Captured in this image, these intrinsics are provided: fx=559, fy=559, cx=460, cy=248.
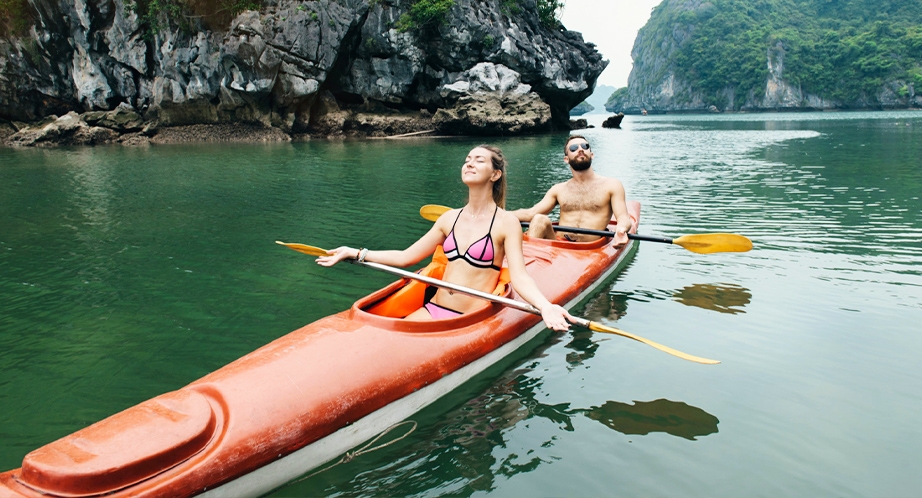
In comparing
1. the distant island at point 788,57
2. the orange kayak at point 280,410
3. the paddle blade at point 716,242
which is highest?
the distant island at point 788,57

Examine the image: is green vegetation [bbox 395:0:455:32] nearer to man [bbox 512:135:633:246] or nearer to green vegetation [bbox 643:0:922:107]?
man [bbox 512:135:633:246]

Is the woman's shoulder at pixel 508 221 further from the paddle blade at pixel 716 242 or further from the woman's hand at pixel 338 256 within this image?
the paddle blade at pixel 716 242

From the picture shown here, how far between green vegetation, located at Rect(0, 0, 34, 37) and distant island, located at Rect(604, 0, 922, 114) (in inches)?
3582

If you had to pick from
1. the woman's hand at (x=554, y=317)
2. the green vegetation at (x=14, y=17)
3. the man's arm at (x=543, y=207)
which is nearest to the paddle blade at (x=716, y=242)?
the man's arm at (x=543, y=207)

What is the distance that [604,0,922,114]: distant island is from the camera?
7681 cm

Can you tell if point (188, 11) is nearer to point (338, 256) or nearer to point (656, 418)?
point (338, 256)

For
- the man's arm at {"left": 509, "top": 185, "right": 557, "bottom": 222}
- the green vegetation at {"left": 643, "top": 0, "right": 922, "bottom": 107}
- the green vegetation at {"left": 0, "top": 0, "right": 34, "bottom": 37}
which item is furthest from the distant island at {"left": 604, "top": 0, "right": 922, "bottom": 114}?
the green vegetation at {"left": 0, "top": 0, "right": 34, "bottom": 37}

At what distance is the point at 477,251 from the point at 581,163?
102 inches

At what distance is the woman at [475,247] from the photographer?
3.90m

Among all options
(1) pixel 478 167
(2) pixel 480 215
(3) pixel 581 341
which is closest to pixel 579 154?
(3) pixel 581 341

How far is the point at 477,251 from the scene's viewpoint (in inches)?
161

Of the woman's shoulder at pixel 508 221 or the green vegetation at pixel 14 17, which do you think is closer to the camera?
the woman's shoulder at pixel 508 221

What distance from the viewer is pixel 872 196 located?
11148 mm

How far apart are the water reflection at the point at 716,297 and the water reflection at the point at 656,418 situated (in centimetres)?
212
